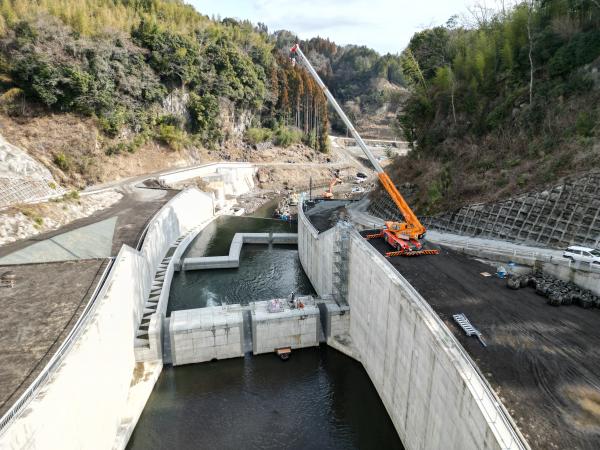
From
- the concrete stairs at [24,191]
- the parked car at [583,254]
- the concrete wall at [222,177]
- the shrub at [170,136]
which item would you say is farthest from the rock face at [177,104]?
the parked car at [583,254]

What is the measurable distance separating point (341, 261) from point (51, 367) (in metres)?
19.6

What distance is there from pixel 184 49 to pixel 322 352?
6547 centimetres

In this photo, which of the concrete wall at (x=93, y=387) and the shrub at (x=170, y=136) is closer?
the concrete wall at (x=93, y=387)

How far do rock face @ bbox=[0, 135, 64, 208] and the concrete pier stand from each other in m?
16.8

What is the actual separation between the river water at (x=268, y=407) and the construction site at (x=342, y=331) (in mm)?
125

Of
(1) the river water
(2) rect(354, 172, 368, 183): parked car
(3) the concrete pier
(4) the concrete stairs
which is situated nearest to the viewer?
(1) the river water

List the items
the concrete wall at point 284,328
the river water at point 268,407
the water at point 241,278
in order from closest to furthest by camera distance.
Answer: the river water at point 268,407
the concrete wall at point 284,328
the water at point 241,278

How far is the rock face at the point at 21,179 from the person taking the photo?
1457 inches

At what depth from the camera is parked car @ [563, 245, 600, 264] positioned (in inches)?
816

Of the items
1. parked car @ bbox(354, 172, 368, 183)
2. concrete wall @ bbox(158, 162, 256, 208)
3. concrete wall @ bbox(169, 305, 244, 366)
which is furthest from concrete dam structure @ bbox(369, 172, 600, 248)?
parked car @ bbox(354, 172, 368, 183)

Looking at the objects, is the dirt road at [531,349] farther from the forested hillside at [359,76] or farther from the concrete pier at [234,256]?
the forested hillside at [359,76]

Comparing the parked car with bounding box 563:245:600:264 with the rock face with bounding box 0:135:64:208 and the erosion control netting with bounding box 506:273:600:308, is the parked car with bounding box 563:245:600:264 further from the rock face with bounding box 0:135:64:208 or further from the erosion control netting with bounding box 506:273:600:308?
the rock face with bounding box 0:135:64:208

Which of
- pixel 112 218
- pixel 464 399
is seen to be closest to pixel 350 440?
pixel 464 399

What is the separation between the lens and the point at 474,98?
3881 centimetres
